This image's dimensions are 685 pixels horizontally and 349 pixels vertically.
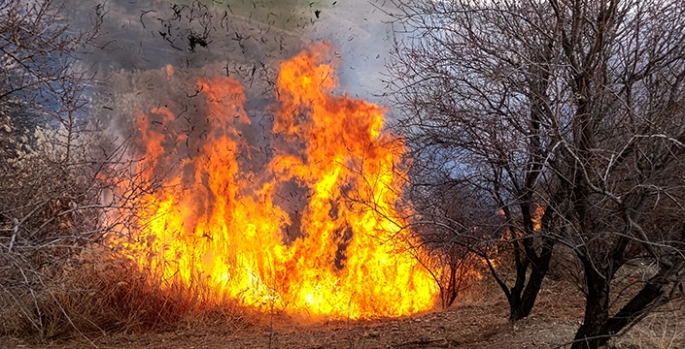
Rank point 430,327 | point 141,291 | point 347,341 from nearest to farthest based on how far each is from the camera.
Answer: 1. point 347,341
2. point 430,327
3. point 141,291

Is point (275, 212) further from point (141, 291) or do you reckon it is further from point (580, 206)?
point (580, 206)

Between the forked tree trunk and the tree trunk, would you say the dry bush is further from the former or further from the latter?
the forked tree trunk

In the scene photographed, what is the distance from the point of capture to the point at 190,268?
30.3 feet

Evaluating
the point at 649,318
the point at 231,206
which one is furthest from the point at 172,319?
the point at 649,318

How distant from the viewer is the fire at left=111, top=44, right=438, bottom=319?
9.71 m

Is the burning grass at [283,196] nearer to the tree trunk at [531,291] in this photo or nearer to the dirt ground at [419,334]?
the dirt ground at [419,334]

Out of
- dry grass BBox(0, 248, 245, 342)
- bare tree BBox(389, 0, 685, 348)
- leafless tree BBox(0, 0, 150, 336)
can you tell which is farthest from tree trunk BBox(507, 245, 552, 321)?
leafless tree BBox(0, 0, 150, 336)

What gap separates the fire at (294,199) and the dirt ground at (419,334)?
1093 mm

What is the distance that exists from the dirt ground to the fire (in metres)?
1.09

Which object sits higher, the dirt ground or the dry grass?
the dry grass

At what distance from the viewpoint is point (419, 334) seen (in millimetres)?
7074

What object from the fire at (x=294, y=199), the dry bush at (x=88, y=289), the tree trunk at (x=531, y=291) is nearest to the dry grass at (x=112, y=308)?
the dry bush at (x=88, y=289)

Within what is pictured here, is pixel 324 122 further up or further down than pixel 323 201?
further up

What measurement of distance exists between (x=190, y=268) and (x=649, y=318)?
722 cm
